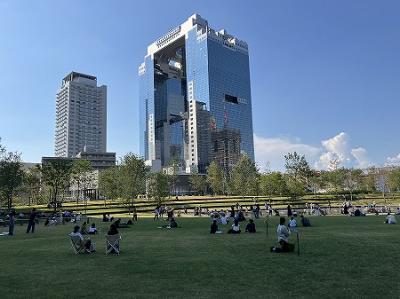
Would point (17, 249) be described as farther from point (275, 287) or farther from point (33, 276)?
point (275, 287)

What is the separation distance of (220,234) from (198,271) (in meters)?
13.1

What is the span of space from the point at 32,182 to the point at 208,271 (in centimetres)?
9225

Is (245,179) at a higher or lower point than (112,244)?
higher

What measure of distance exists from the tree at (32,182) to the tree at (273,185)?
2128 inches

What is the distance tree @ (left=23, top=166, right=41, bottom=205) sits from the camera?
9175 centimetres

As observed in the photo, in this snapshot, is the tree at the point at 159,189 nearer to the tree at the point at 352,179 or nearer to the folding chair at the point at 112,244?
the tree at the point at 352,179

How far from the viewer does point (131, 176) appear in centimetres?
7369

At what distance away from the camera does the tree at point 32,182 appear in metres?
91.8

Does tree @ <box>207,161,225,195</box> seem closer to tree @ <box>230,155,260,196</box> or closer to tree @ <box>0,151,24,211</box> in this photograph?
tree @ <box>230,155,260,196</box>

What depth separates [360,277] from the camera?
37.7 ft

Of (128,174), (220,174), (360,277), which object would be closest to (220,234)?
(360,277)

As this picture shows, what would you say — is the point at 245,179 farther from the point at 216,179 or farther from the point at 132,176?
the point at 132,176

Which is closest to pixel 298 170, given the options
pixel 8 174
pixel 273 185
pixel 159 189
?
pixel 273 185

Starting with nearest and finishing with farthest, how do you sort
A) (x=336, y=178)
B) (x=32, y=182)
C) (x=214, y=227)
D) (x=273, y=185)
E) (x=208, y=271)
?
1. (x=208, y=271)
2. (x=214, y=227)
3. (x=273, y=185)
4. (x=32, y=182)
5. (x=336, y=178)
